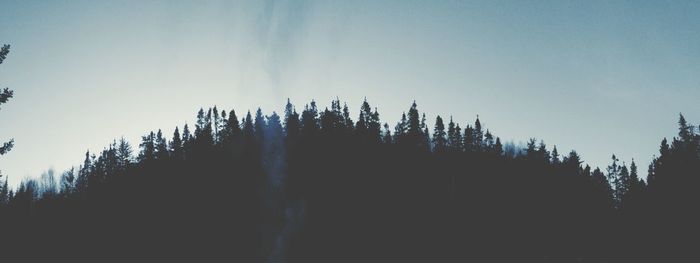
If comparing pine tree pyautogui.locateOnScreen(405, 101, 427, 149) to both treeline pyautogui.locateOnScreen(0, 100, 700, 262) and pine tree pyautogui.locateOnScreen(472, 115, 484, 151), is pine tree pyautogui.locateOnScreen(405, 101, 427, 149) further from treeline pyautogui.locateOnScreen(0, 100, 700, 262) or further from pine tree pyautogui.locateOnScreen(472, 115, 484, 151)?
pine tree pyautogui.locateOnScreen(472, 115, 484, 151)

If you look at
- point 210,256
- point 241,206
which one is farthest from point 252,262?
point 241,206

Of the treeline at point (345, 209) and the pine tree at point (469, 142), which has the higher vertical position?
the pine tree at point (469, 142)

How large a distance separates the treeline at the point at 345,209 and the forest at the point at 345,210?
24cm

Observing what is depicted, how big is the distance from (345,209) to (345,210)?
22cm

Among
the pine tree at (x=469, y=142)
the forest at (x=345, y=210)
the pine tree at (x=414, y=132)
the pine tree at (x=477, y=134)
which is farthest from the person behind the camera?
the pine tree at (x=477, y=134)

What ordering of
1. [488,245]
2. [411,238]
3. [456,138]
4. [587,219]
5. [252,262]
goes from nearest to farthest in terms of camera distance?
[252,262] < [411,238] < [488,245] < [587,219] < [456,138]

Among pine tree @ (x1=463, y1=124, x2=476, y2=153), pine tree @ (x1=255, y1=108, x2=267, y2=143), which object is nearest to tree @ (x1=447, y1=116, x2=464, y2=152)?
pine tree @ (x1=463, y1=124, x2=476, y2=153)

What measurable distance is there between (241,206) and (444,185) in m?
35.9

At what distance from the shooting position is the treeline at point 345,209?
202 feet

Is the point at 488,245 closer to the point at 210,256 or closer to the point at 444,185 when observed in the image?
the point at 444,185

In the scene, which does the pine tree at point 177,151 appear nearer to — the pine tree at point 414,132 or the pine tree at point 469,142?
the pine tree at point 414,132

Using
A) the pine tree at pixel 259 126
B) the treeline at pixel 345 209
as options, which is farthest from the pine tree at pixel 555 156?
the pine tree at pixel 259 126

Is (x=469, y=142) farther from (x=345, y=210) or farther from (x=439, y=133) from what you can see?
(x=345, y=210)

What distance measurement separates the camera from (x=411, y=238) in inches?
2566
